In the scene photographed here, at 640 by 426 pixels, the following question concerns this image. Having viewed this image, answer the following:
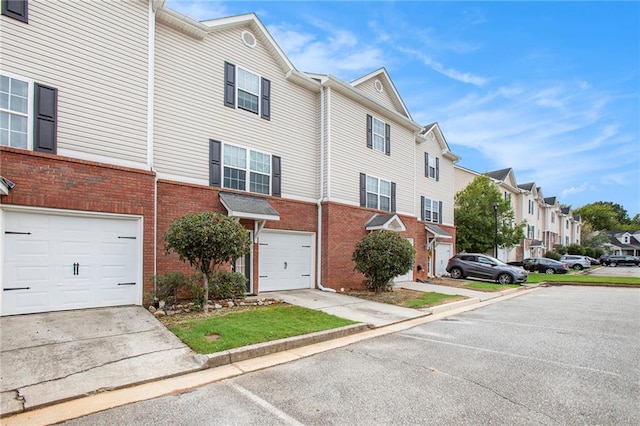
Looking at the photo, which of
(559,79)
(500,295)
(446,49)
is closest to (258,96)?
(446,49)

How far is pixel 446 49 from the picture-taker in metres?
15.8

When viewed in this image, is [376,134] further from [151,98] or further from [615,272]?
[615,272]

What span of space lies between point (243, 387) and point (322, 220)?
9.95m

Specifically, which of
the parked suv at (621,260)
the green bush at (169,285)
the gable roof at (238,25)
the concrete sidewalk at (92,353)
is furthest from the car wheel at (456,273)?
the parked suv at (621,260)

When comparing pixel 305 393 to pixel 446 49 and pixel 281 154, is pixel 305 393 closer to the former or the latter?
pixel 281 154

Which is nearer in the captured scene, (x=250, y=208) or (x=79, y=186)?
(x=79, y=186)

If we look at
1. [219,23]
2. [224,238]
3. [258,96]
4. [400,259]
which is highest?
[219,23]

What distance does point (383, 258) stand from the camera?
12.8m

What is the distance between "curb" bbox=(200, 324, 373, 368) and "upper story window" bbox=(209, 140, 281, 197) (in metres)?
6.47

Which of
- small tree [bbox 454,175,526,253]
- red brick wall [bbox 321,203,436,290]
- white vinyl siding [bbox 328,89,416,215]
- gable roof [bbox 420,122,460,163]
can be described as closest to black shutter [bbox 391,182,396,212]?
white vinyl siding [bbox 328,89,416,215]

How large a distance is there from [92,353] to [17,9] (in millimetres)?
7761

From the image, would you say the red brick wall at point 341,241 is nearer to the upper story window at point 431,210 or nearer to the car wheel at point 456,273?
the upper story window at point 431,210

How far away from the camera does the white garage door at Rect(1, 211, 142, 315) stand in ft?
24.3

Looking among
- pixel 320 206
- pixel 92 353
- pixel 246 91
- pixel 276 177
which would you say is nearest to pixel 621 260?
pixel 320 206
